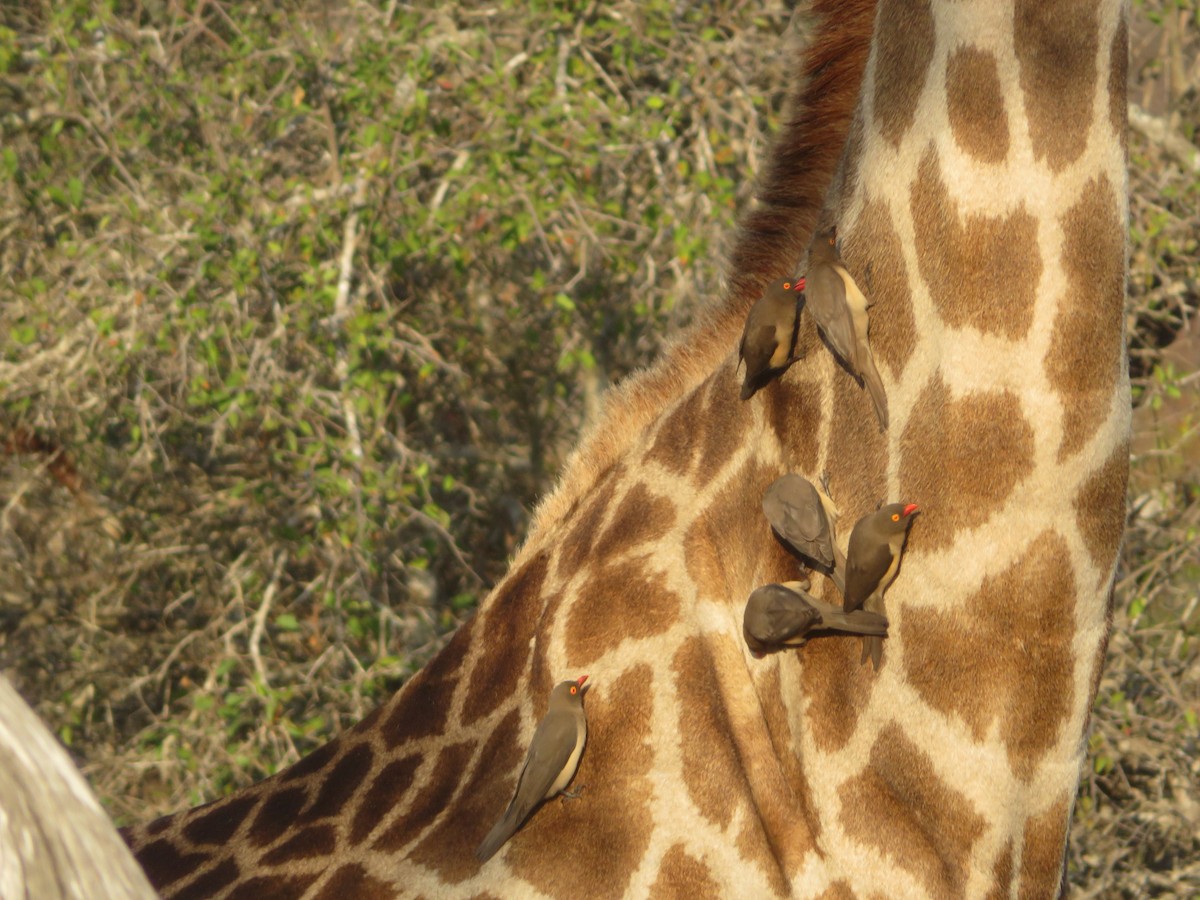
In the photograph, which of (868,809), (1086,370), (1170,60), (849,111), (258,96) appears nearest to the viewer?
(1086,370)

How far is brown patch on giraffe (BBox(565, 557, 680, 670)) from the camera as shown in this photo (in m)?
2.07

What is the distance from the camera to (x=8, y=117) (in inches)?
175

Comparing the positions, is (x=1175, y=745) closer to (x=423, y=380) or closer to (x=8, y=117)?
(x=423, y=380)

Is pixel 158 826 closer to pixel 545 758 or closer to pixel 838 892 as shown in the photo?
pixel 545 758

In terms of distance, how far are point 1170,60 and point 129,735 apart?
434 cm

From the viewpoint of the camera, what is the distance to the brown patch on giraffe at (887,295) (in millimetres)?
1827

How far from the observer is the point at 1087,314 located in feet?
5.56

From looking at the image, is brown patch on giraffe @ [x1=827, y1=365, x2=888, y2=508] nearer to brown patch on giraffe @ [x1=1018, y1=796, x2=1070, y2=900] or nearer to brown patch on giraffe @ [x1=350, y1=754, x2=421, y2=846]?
brown patch on giraffe @ [x1=1018, y1=796, x2=1070, y2=900]

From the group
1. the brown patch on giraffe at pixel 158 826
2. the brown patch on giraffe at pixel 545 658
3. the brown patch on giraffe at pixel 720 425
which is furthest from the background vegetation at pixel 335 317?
the brown patch on giraffe at pixel 720 425

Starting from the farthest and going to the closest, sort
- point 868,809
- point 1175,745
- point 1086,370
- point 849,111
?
point 1175,745
point 849,111
point 868,809
point 1086,370

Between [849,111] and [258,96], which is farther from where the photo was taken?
[258,96]

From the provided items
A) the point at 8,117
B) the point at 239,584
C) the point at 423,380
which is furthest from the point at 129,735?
the point at 8,117

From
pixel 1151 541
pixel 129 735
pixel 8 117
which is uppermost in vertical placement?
pixel 8 117

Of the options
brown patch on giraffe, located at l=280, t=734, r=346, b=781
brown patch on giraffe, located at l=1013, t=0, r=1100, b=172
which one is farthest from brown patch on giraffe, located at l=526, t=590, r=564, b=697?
brown patch on giraffe, located at l=1013, t=0, r=1100, b=172
